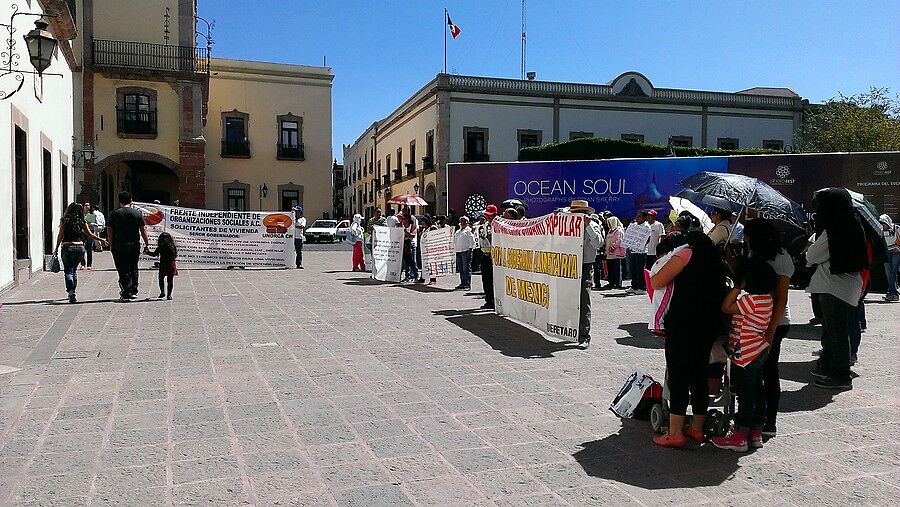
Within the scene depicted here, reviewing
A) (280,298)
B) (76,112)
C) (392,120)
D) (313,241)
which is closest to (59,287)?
(280,298)

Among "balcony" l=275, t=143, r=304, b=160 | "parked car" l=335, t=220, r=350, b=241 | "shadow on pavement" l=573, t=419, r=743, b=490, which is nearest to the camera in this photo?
"shadow on pavement" l=573, t=419, r=743, b=490

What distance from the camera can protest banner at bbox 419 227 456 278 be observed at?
48.5 ft

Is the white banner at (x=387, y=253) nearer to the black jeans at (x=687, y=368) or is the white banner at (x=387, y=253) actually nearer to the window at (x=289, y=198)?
the black jeans at (x=687, y=368)

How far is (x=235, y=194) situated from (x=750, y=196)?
36.9 m

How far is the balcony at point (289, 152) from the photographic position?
39.8m

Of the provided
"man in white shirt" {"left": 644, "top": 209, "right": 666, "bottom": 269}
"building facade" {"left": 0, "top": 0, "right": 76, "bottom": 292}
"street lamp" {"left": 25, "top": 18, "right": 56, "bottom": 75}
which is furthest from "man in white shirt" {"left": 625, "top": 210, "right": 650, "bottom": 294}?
"building facade" {"left": 0, "top": 0, "right": 76, "bottom": 292}

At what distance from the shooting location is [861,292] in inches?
243

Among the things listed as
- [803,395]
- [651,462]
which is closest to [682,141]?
[803,395]

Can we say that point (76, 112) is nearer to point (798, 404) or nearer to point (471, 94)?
point (471, 94)

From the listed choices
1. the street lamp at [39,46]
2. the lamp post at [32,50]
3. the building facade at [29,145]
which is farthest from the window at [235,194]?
the street lamp at [39,46]

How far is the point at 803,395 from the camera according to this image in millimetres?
5809

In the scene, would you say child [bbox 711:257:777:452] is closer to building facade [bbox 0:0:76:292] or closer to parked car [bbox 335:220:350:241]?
building facade [bbox 0:0:76:292]

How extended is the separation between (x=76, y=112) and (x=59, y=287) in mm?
22265

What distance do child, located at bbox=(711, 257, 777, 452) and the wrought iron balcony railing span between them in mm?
37630
